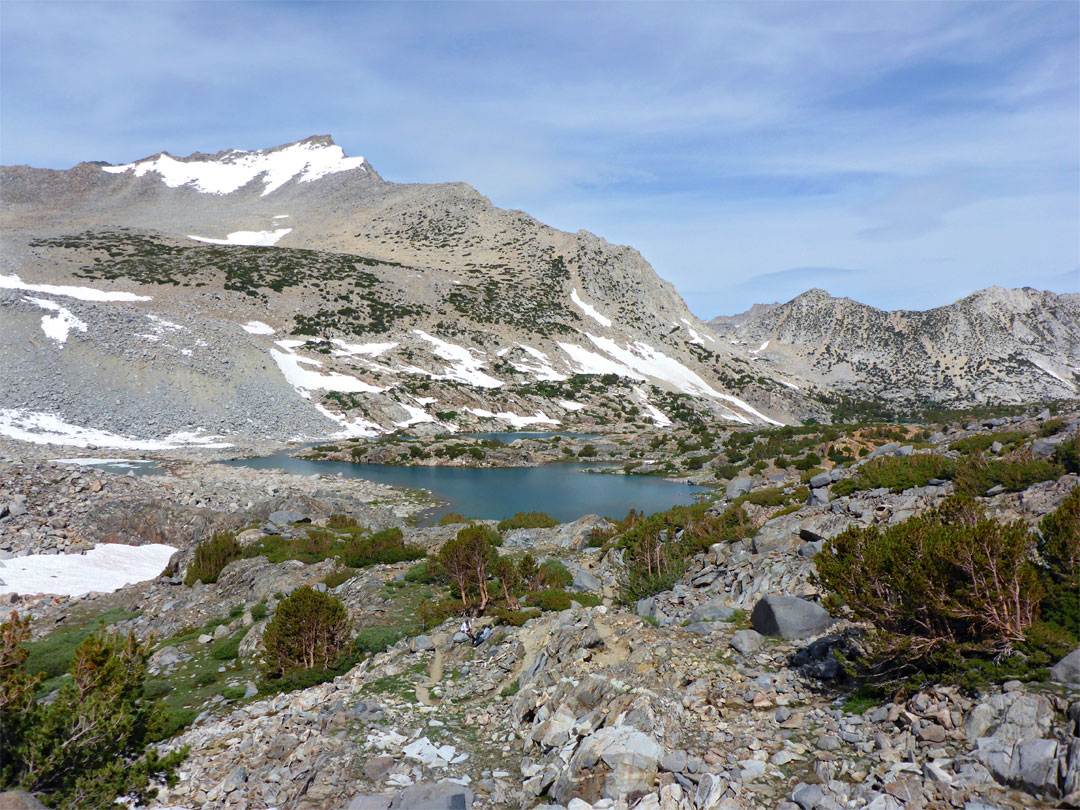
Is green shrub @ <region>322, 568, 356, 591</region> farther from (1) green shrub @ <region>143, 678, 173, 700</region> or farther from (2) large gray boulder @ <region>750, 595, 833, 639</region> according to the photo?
(2) large gray boulder @ <region>750, 595, 833, 639</region>

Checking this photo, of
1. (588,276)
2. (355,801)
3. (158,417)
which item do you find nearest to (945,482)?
(355,801)

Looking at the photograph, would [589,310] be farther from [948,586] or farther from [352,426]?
[948,586]

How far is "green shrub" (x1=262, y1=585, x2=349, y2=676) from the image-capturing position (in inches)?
464

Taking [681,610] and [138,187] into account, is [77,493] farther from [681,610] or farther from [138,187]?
[138,187]

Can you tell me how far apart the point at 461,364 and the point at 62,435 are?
5499cm

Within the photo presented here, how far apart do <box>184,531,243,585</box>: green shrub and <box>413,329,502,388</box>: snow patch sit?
68581 mm

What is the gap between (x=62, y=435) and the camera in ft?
171

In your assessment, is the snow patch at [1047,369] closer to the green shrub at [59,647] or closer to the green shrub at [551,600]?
the green shrub at [551,600]

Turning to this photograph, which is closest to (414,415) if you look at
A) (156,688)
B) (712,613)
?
(156,688)

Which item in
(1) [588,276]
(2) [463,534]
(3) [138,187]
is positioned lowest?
(2) [463,534]

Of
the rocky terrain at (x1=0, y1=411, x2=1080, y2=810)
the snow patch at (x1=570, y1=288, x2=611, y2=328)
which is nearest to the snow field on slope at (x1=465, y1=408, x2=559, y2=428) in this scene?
the snow patch at (x1=570, y1=288, x2=611, y2=328)

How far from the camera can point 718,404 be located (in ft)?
353

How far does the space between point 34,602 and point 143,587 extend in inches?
117

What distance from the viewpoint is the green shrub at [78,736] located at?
6895 millimetres
